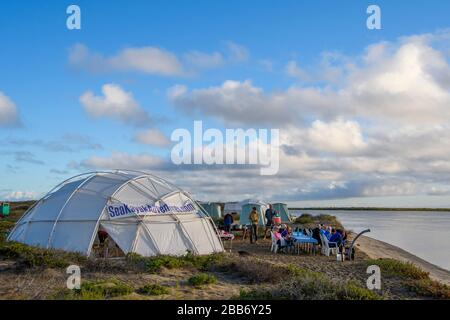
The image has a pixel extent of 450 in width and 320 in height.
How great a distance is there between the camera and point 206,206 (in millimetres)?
40281

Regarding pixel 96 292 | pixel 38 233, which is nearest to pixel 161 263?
pixel 96 292

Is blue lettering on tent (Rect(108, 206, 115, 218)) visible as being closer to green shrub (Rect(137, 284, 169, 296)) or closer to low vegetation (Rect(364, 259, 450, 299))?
green shrub (Rect(137, 284, 169, 296))

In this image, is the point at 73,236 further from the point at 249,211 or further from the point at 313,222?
the point at 313,222

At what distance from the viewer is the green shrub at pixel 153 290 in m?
10.2

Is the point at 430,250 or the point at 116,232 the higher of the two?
the point at 116,232

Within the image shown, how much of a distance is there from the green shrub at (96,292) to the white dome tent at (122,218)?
6.16 meters

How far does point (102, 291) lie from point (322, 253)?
→ 12715mm

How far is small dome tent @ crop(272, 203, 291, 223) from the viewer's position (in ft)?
143

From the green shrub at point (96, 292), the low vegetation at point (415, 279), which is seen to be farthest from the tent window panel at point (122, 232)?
the low vegetation at point (415, 279)

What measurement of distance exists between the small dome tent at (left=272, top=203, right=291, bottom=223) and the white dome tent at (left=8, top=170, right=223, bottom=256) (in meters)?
24.7

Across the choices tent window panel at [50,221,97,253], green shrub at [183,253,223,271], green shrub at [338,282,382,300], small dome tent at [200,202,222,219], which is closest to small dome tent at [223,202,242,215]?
small dome tent at [200,202,222,219]
